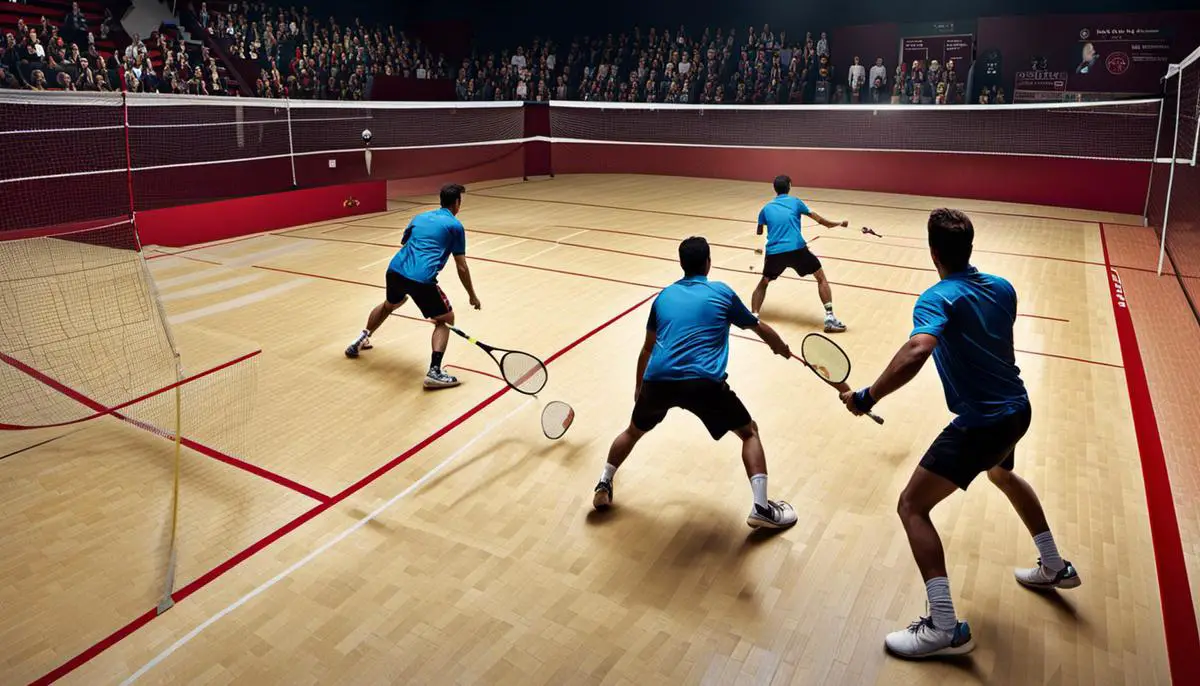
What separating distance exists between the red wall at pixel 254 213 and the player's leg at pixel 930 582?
42.7 feet

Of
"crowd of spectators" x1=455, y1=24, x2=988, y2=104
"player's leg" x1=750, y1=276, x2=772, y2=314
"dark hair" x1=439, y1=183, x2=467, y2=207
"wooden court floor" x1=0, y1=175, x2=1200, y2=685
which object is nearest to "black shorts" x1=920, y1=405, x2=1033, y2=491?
"wooden court floor" x1=0, y1=175, x2=1200, y2=685

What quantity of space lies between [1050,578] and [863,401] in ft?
5.22

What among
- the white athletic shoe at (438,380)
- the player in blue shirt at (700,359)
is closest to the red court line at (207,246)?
the white athletic shoe at (438,380)

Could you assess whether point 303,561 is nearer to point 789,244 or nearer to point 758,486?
point 758,486

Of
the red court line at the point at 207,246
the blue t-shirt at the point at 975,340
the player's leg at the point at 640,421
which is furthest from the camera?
the red court line at the point at 207,246

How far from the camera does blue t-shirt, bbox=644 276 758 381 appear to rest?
459 centimetres

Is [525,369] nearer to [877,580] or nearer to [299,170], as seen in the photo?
[877,580]

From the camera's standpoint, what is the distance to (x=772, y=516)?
15.5 ft

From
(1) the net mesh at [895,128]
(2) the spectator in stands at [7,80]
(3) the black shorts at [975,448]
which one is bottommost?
(3) the black shorts at [975,448]

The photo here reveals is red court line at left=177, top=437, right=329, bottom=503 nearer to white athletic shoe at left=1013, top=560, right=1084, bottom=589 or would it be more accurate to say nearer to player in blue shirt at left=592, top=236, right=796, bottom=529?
player in blue shirt at left=592, top=236, right=796, bottom=529

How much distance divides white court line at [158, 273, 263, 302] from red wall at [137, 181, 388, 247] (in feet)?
9.60

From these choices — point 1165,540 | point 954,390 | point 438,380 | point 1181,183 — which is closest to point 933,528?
point 954,390

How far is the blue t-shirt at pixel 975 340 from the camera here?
11.2ft

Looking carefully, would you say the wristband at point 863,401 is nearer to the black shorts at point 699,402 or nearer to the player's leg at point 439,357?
the black shorts at point 699,402
